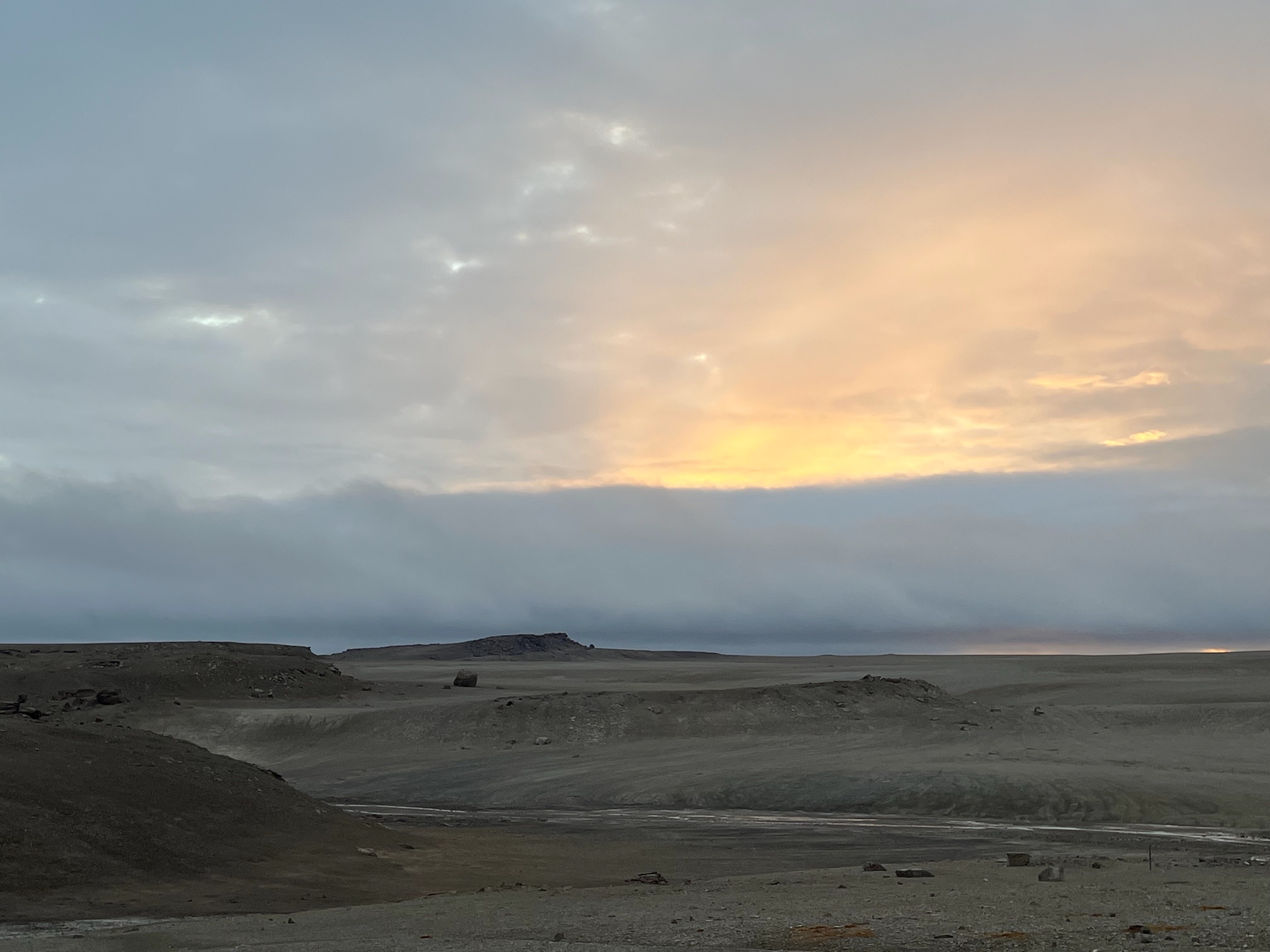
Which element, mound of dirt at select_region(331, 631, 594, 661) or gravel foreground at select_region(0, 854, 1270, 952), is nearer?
gravel foreground at select_region(0, 854, 1270, 952)

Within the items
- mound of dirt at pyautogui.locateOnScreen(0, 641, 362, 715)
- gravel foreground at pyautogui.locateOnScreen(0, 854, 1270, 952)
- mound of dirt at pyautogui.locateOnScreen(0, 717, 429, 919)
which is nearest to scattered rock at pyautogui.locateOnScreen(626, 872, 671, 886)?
gravel foreground at pyautogui.locateOnScreen(0, 854, 1270, 952)

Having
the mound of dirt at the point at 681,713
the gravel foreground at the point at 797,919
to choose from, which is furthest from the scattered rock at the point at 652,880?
the mound of dirt at the point at 681,713

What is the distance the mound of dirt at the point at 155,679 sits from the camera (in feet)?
185

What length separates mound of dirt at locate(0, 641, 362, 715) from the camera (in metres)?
56.4

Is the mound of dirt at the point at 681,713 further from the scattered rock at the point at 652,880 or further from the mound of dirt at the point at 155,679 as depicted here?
the scattered rock at the point at 652,880

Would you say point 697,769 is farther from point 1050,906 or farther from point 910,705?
point 1050,906

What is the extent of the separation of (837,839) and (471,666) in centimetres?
10407

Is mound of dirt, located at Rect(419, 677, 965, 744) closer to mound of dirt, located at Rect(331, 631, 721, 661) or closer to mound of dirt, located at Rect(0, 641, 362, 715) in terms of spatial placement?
mound of dirt, located at Rect(0, 641, 362, 715)

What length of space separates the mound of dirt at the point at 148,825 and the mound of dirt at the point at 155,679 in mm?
31383

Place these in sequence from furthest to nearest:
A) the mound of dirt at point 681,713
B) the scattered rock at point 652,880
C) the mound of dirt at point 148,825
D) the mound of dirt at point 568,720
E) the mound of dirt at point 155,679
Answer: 1. the mound of dirt at point 155,679
2. the mound of dirt at point 681,713
3. the mound of dirt at point 568,720
4. the mound of dirt at point 148,825
5. the scattered rock at point 652,880

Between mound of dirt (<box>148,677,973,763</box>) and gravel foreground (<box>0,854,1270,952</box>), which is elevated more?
gravel foreground (<box>0,854,1270,952</box>)

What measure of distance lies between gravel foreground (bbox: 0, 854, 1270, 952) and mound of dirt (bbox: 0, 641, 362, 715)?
42004mm

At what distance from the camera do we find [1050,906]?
1324cm

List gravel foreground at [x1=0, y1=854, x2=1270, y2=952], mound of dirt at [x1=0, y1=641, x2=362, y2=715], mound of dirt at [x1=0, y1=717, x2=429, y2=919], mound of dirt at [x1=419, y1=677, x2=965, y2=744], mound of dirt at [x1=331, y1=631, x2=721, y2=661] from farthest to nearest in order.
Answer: mound of dirt at [x1=331, y1=631, x2=721, y2=661], mound of dirt at [x1=0, y1=641, x2=362, y2=715], mound of dirt at [x1=419, y1=677, x2=965, y2=744], mound of dirt at [x1=0, y1=717, x2=429, y2=919], gravel foreground at [x1=0, y1=854, x2=1270, y2=952]
